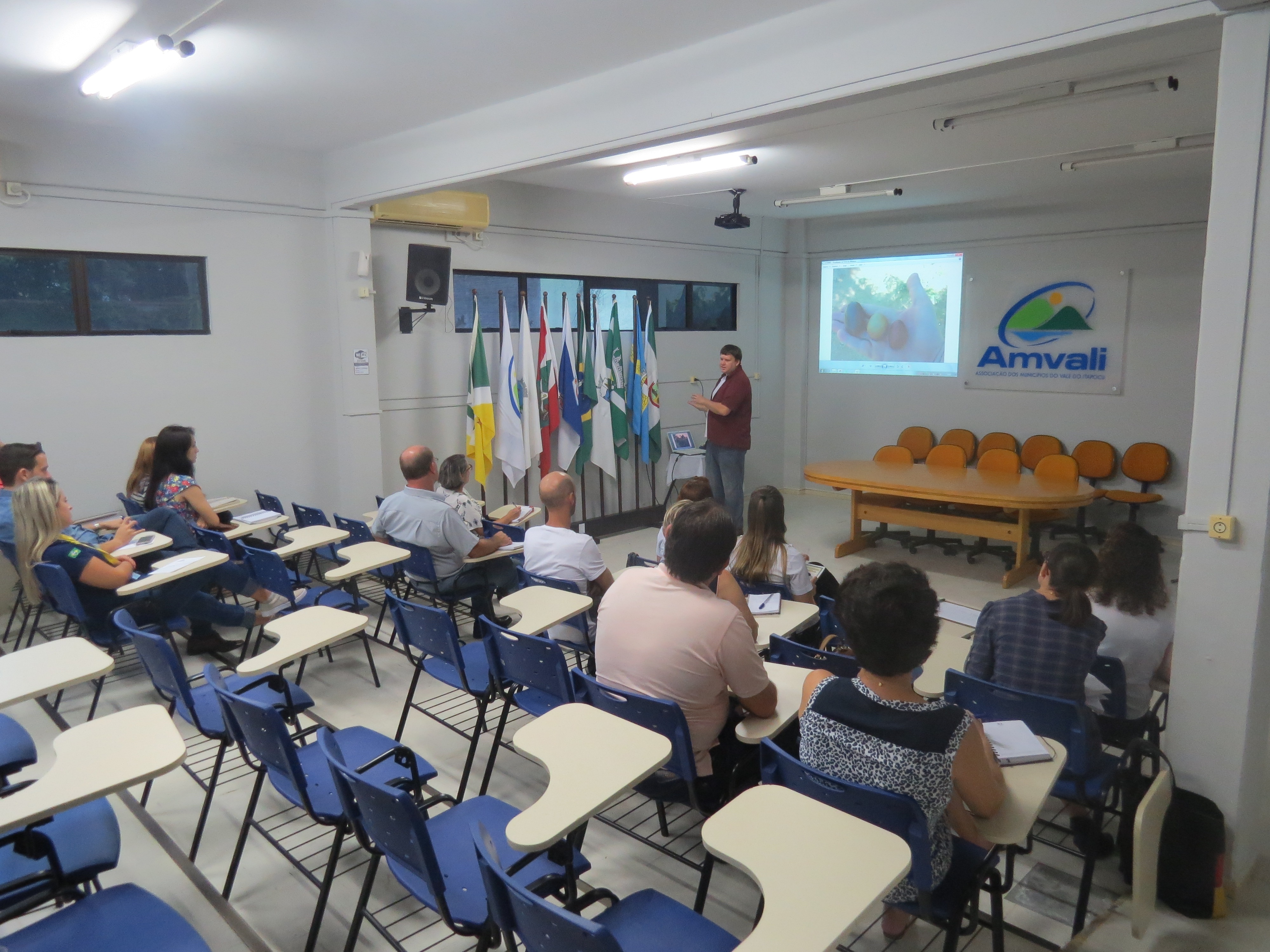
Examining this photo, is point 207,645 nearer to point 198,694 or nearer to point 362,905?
point 198,694

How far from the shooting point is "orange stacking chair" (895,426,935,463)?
878cm

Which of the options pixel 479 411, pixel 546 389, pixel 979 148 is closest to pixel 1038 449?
pixel 979 148

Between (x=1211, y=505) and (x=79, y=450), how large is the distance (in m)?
5.87

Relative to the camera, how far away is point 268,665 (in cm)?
262

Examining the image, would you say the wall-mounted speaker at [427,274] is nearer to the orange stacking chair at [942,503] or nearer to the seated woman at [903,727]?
the orange stacking chair at [942,503]

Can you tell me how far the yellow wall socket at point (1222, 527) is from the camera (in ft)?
8.17

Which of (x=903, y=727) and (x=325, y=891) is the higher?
(x=903, y=727)

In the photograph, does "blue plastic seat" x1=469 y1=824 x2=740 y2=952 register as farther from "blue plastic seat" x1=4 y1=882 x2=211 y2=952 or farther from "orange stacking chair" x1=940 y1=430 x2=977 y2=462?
"orange stacking chair" x1=940 y1=430 x2=977 y2=462

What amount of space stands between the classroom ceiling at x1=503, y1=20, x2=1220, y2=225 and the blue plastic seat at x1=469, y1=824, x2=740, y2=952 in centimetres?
285

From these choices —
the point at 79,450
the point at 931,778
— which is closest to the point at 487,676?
the point at 931,778

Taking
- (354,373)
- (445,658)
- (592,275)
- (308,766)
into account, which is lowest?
(308,766)

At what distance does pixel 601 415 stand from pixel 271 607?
364 cm

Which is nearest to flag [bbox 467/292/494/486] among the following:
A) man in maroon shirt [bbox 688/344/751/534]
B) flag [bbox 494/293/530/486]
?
flag [bbox 494/293/530/486]

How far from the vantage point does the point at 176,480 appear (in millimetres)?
4551
